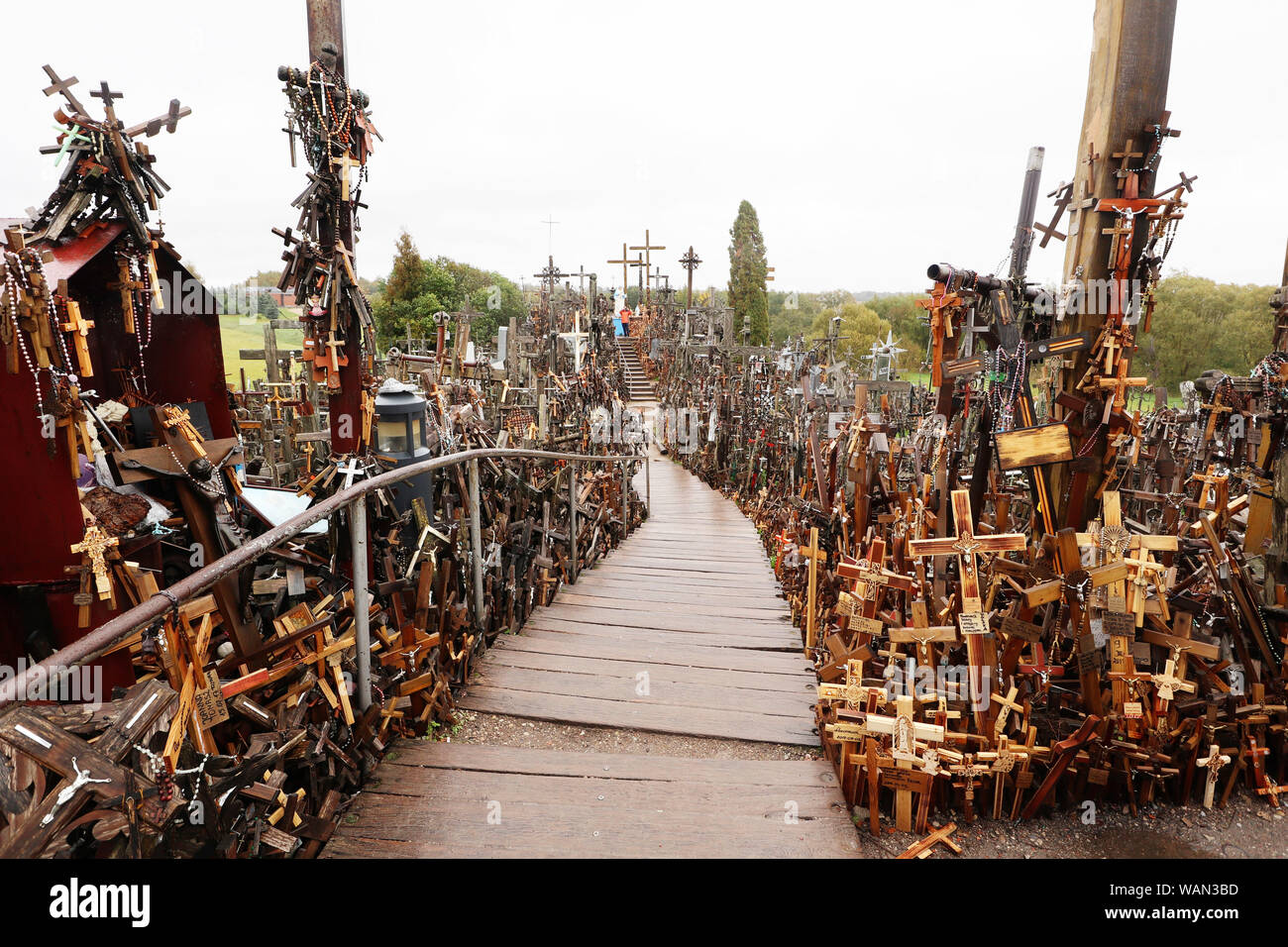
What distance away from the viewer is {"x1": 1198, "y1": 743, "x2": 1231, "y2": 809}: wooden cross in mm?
3129

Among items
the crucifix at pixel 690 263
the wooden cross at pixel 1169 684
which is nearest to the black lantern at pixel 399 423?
the wooden cross at pixel 1169 684

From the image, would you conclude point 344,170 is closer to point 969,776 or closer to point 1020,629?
point 1020,629

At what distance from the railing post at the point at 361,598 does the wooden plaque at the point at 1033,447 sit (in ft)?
10.7

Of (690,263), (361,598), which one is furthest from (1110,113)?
(690,263)

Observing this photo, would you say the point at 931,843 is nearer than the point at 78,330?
No

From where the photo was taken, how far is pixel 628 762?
3.03 meters

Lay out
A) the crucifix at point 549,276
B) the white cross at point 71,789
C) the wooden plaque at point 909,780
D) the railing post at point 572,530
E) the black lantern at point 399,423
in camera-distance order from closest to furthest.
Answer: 1. the white cross at point 71,789
2. the wooden plaque at point 909,780
3. the black lantern at point 399,423
4. the railing post at point 572,530
5. the crucifix at point 549,276

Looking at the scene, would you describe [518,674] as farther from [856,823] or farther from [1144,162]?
[1144,162]

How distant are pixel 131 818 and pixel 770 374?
16542 mm

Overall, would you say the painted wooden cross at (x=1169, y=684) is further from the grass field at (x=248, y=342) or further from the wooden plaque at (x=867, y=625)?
the grass field at (x=248, y=342)

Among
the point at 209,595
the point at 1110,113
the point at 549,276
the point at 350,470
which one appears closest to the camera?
the point at 209,595

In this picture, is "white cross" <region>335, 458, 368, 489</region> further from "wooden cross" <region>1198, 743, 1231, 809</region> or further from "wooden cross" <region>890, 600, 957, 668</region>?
"wooden cross" <region>1198, 743, 1231, 809</region>

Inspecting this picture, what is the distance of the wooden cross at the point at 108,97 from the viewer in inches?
118

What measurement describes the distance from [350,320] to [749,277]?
33.2m
